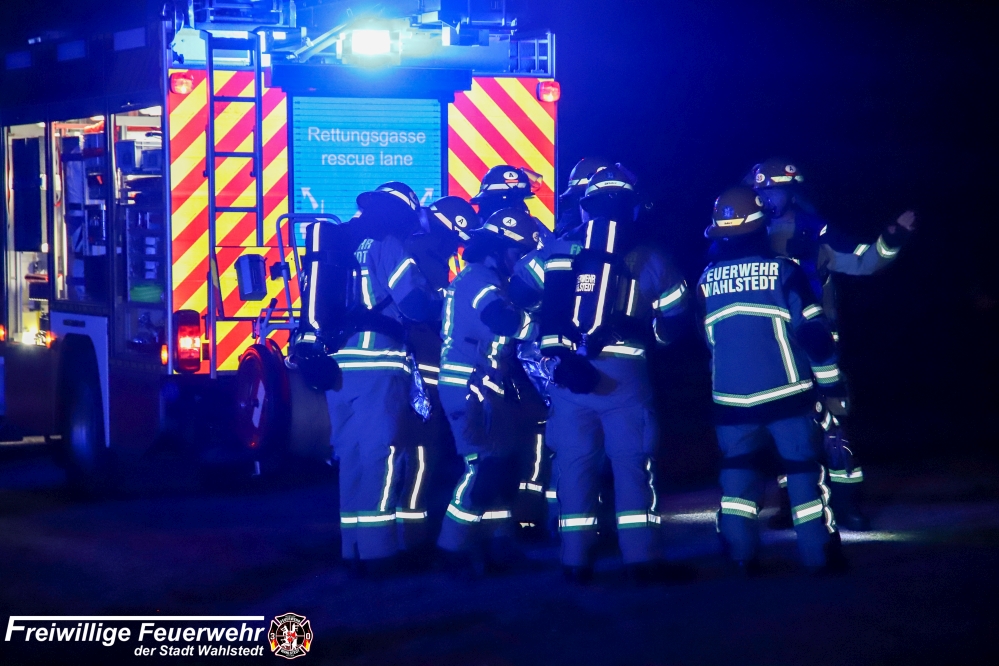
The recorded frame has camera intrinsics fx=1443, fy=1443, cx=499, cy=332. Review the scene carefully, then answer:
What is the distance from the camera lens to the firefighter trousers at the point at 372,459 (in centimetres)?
669

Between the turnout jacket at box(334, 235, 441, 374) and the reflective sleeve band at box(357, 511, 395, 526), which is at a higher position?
the turnout jacket at box(334, 235, 441, 374)

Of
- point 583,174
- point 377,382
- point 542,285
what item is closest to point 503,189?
point 583,174

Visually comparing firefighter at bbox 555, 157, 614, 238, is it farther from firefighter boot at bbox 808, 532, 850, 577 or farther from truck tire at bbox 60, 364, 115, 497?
truck tire at bbox 60, 364, 115, 497

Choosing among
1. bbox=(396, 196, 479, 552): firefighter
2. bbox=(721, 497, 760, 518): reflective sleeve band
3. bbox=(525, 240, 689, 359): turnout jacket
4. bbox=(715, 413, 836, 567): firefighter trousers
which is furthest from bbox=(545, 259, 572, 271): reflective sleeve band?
bbox=(721, 497, 760, 518): reflective sleeve band

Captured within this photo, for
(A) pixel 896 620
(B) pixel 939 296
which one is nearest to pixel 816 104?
(B) pixel 939 296

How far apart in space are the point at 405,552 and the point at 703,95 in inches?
263

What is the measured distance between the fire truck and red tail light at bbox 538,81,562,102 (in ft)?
0.06

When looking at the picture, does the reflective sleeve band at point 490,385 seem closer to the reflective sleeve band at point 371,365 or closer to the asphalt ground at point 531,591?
the reflective sleeve band at point 371,365

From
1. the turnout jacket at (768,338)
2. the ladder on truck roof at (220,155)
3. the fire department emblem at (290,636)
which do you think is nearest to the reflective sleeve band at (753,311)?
the turnout jacket at (768,338)

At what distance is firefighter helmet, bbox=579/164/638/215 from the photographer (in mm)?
6480

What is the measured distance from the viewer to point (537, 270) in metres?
6.68

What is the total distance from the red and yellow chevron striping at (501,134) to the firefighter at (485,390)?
6.07 ft

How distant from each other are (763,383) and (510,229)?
1.42 m

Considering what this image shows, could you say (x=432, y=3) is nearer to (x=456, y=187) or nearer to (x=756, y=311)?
(x=456, y=187)
